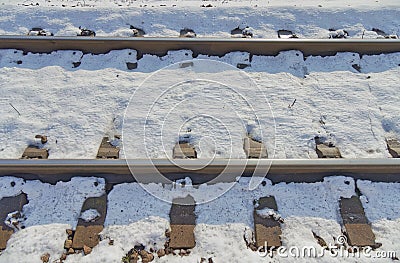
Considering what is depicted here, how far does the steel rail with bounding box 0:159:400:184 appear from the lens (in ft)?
14.6

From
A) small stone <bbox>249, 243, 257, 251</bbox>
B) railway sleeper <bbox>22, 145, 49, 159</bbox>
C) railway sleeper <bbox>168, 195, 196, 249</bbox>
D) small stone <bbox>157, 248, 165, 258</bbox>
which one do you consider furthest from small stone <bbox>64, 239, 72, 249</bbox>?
small stone <bbox>249, 243, 257, 251</bbox>

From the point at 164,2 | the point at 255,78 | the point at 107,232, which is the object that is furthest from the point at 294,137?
the point at 164,2

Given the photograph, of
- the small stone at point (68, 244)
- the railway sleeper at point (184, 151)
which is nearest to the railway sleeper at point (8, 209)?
the small stone at point (68, 244)

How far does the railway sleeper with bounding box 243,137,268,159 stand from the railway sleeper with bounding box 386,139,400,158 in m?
1.59

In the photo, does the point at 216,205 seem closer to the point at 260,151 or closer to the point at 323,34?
the point at 260,151

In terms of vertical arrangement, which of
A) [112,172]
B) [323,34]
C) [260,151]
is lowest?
[112,172]

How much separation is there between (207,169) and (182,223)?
72cm

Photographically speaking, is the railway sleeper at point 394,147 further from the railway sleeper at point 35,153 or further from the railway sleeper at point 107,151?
the railway sleeper at point 35,153

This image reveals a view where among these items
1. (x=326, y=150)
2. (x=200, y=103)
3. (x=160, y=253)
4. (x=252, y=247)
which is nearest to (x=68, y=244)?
(x=160, y=253)

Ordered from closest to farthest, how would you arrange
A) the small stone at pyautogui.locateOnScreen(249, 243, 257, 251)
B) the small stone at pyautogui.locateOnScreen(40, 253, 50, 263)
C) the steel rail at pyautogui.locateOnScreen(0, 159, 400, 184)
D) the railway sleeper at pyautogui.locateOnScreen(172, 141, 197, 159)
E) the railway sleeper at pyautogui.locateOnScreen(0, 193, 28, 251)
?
1. the small stone at pyautogui.locateOnScreen(40, 253, 50, 263)
2. the small stone at pyautogui.locateOnScreen(249, 243, 257, 251)
3. the railway sleeper at pyautogui.locateOnScreen(0, 193, 28, 251)
4. the steel rail at pyautogui.locateOnScreen(0, 159, 400, 184)
5. the railway sleeper at pyautogui.locateOnScreen(172, 141, 197, 159)

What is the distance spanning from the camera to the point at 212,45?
601 cm

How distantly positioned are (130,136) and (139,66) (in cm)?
145

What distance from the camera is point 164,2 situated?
715 centimetres

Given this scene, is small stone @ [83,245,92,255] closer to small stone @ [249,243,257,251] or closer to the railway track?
the railway track
